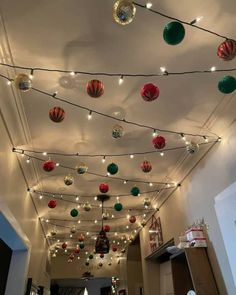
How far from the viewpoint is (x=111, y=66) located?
2166 millimetres

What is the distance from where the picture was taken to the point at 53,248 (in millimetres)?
7707

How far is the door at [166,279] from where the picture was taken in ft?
15.2

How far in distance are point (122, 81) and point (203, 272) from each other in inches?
84.9

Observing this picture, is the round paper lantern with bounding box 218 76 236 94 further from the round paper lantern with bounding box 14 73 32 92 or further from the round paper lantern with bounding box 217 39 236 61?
the round paper lantern with bounding box 14 73 32 92

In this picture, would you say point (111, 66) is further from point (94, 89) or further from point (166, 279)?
point (166, 279)

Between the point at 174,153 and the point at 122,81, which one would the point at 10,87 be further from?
the point at 174,153

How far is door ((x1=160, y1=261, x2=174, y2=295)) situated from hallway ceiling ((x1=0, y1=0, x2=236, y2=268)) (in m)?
2.15

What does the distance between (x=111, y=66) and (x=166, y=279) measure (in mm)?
4145

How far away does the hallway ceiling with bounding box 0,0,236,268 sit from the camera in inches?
70.0

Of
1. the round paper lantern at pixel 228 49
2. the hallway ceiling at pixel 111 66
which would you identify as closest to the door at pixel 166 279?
the hallway ceiling at pixel 111 66

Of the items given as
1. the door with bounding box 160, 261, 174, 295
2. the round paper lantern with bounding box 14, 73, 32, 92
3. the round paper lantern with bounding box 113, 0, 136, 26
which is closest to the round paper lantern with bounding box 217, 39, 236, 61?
the round paper lantern with bounding box 113, 0, 136, 26

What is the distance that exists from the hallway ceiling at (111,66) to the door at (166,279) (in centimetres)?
215

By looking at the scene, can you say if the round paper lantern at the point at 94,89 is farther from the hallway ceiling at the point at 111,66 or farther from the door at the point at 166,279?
the door at the point at 166,279

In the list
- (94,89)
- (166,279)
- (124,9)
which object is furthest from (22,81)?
(166,279)
